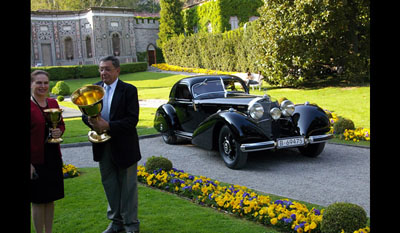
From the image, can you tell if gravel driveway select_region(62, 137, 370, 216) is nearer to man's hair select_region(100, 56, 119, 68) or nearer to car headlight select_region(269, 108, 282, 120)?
car headlight select_region(269, 108, 282, 120)

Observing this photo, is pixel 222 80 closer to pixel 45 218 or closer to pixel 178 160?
pixel 178 160

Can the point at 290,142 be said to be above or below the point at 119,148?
below

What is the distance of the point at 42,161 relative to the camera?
3.34 m

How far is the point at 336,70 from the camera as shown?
67.4 ft

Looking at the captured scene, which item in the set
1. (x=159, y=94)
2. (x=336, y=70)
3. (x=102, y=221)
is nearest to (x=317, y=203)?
(x=102, y=221)

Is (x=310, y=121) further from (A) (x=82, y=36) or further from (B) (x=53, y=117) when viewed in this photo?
(A) (x=82, y=36)

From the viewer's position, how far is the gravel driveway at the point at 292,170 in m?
5.45

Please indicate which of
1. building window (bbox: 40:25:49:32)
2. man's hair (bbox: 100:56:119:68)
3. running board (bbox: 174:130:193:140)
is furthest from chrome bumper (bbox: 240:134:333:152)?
building window (bbox: 40:25:49:32)

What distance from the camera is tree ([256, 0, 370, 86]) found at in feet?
55.9

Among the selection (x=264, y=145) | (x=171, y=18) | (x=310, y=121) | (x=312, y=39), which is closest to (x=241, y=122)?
(x=264, y=145)

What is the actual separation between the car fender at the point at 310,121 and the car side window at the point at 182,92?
9.05 ft

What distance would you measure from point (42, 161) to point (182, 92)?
6113 mm

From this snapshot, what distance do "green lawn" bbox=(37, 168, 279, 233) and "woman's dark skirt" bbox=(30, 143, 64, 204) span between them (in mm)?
972
